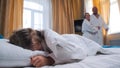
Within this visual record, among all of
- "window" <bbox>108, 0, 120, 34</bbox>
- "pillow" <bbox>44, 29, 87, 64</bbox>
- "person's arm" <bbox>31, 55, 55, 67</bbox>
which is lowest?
"person's arm" <bbox>31, 55, 55, 67</bbox>

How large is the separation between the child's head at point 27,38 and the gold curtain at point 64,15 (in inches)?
165

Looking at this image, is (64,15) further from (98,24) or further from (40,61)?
(40,61)

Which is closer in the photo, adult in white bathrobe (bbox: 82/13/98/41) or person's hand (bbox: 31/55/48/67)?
person's hand (bbox: 31/55/48/67)

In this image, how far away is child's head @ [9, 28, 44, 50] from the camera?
0.91 m

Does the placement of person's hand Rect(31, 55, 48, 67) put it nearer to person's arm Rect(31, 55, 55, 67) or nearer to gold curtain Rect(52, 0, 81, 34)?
person's arm Rect(31, 55, 55, 67)

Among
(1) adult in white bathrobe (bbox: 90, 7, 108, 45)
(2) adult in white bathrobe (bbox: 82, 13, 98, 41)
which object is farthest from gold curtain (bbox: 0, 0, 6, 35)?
(1) adult in white bathrobe (bbox: 90, 7, 108, 45)

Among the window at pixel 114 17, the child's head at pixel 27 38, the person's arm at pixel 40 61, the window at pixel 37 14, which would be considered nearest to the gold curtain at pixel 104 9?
the window at pixel 114 17

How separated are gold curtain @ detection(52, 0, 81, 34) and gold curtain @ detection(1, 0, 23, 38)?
1.09 m

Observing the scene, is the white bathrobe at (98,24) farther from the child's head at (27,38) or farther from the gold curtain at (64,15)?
the child's head at (27,38)

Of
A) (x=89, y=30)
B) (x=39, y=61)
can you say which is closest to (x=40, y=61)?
(x=39, y=61)

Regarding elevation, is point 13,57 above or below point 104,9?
below

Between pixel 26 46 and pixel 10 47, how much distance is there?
5.3 inches

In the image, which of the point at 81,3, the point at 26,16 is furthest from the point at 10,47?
the point at 81,3

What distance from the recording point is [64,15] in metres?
5.30
